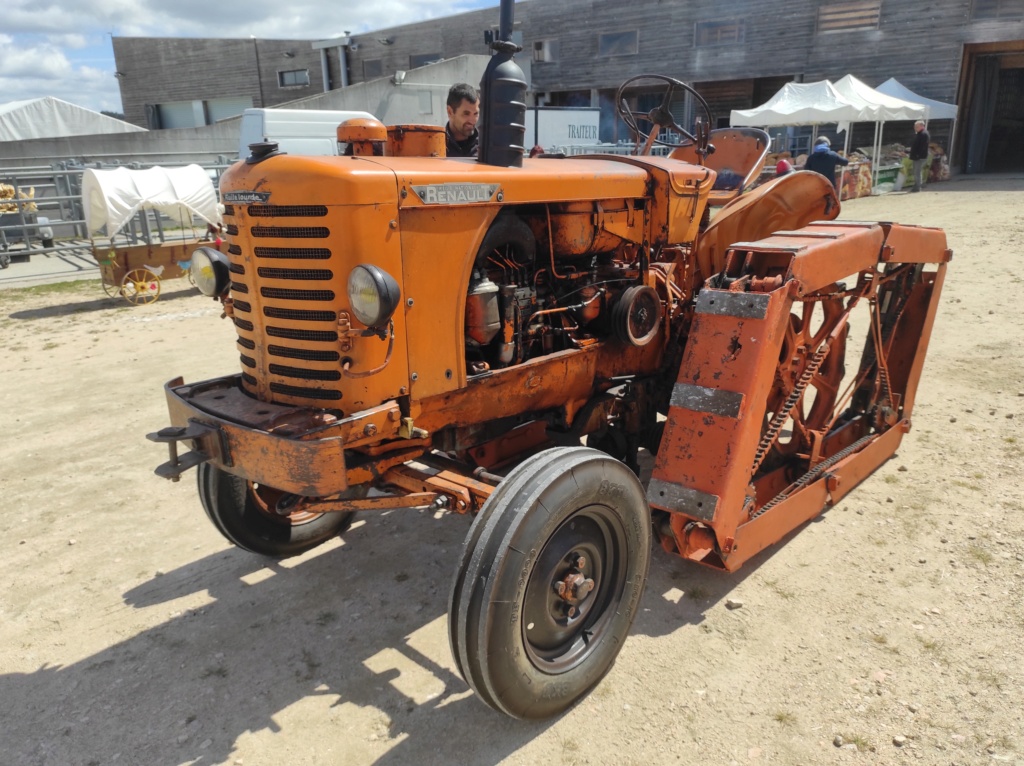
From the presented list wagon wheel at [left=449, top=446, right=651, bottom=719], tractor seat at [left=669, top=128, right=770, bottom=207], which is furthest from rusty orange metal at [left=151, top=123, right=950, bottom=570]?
tractor seat at [left=669, top=128, right=770, bottom=207]

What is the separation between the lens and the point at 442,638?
3201 mm

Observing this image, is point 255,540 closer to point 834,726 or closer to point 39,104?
point 834,726

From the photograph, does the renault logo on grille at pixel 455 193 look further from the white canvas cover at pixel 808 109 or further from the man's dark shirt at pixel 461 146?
the white canvas cover at pixel 808 109

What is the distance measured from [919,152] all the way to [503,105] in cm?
1908

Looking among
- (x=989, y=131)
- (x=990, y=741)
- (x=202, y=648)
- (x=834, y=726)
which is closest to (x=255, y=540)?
(x=202, y=648)

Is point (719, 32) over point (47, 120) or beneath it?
over

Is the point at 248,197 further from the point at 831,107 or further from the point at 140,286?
the point at 831,107

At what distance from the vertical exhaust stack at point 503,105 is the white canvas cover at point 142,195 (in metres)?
8.44

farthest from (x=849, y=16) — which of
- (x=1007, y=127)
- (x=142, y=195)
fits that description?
(x=142, y=195)

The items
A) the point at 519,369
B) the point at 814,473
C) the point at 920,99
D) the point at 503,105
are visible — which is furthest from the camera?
the point at 920,99

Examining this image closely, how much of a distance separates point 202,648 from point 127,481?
199cm

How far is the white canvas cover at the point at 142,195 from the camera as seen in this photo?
9.80 meters

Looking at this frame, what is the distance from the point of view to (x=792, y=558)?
3713 millimetres

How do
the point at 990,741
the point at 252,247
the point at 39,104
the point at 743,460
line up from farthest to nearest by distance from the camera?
the point at 39,104, the point at 743,460, the point at 252,247, the point at 990,741
